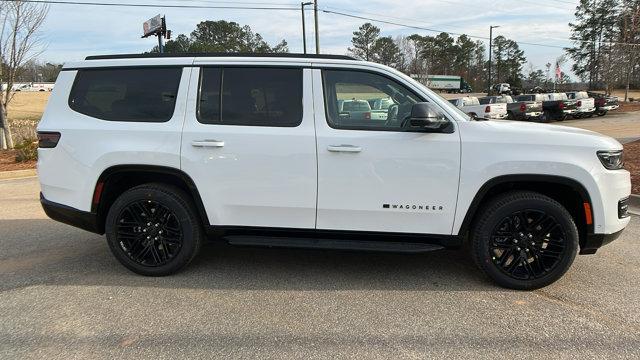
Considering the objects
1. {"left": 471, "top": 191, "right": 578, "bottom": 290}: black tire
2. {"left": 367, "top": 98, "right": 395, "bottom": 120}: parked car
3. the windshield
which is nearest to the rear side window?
{"left": 367, "top": 98, "right": 395, "bottom": 120}: parked car

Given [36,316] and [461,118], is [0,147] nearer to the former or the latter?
[36,316]

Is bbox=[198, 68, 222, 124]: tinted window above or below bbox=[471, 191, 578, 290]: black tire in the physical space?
above

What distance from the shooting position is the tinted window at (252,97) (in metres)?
4.37

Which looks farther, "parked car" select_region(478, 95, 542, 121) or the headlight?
"parked car" select_region(478, 95, 542, 121)

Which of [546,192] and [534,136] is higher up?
[534,136]

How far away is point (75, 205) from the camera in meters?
4.62

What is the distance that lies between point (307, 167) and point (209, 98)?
1076mm

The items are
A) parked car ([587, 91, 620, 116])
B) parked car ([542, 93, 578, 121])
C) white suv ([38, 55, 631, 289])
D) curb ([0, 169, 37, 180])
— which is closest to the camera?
white suv ([38, 55, 631, 289])

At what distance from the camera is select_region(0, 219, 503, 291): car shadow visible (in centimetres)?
447

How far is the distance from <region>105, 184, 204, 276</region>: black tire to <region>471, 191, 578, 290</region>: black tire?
2.53m

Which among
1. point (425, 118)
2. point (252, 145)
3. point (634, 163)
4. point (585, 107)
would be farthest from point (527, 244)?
point (585, 107)

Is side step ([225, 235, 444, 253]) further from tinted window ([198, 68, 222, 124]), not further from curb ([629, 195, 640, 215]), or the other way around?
curb ([629, 195, 640, 215])

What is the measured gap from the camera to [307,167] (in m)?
4.27

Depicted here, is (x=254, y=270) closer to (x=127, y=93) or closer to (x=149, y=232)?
(x=149, y=232)
